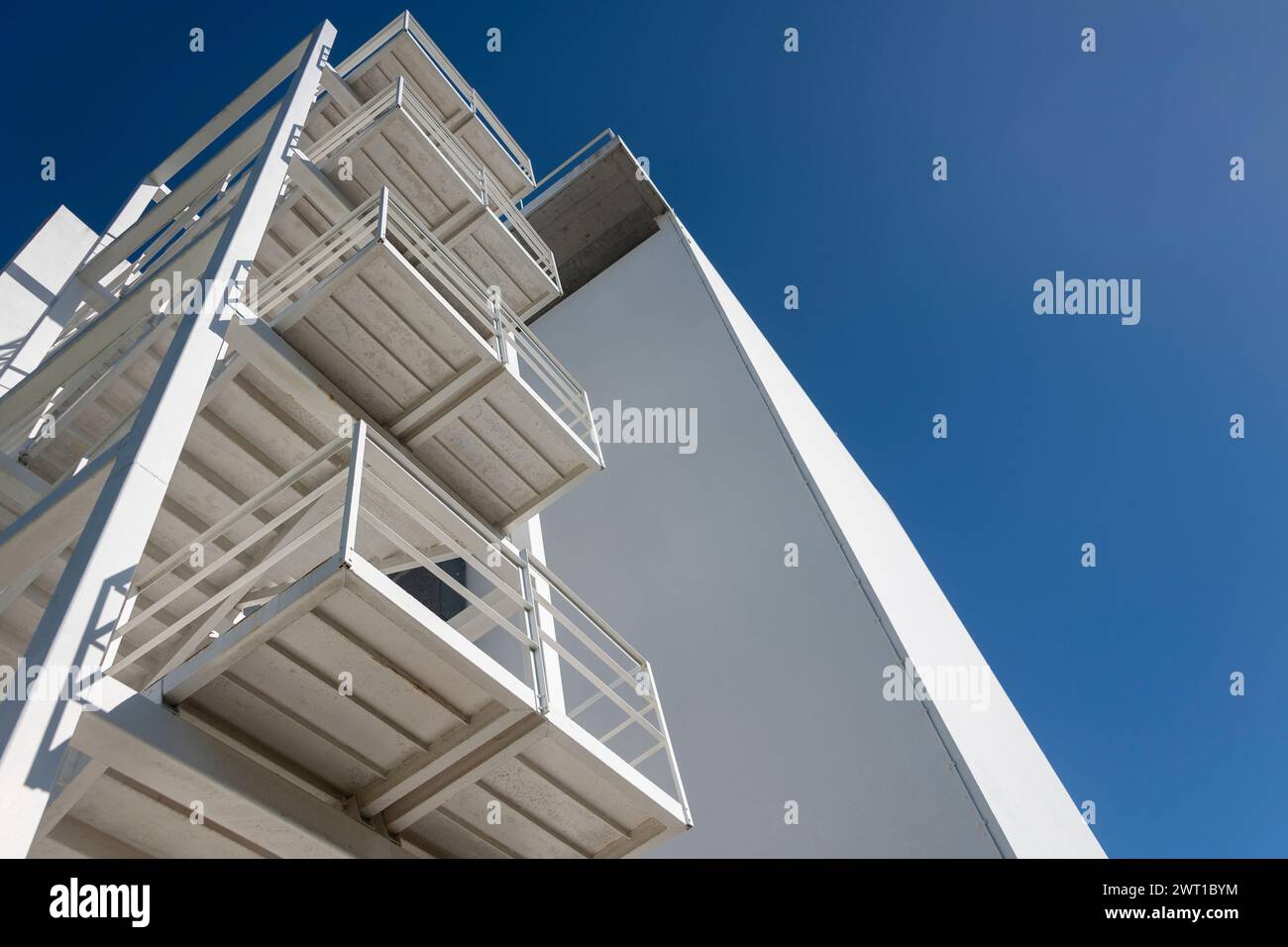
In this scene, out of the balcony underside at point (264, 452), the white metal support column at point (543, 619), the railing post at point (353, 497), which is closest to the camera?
the railing post at point (353, 497)

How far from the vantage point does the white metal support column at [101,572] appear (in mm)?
2578

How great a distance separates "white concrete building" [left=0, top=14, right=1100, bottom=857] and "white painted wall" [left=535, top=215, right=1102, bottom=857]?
0.03 metres

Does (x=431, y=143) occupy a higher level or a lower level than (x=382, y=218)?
higher

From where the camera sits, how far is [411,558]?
5.08m

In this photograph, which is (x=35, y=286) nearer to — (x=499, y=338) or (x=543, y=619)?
(x=499, y=338)

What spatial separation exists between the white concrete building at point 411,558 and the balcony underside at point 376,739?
0.6 inches

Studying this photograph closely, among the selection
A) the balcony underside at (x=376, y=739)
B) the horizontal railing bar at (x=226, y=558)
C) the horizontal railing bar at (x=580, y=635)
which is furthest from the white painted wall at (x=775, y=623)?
the horizontal railing bar at (x=226, y=558)

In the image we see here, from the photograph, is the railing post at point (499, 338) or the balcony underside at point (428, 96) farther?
the balcony underside at point (428, 96)

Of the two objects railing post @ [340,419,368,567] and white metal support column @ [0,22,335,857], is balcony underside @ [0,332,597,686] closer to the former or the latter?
white metal support column @ [0,22,335,857]

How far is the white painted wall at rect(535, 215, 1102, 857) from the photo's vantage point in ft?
21.6

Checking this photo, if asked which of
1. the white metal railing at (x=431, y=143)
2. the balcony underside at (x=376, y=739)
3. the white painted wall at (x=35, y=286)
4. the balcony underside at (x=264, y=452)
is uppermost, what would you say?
the white metal railing at (x=431, y=143)

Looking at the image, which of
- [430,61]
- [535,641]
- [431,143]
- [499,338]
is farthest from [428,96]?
[535,641]

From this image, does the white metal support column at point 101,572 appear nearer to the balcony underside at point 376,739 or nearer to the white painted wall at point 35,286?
the balcony underside at point 376,739

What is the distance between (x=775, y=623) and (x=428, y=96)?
6445mm
